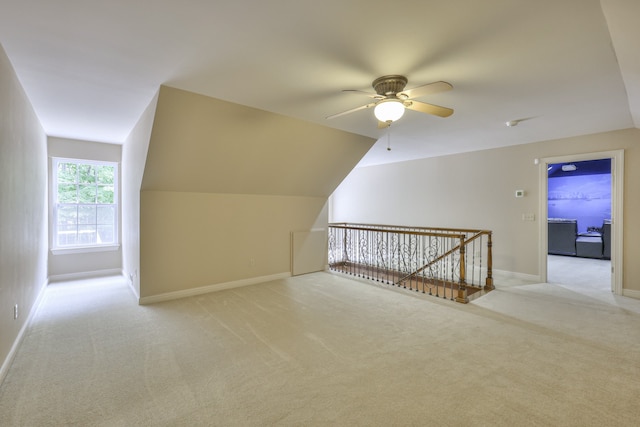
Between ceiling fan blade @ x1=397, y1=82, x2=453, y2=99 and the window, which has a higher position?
ceiling fan blade @ x1=397, y1=82, x2=453, y2=99

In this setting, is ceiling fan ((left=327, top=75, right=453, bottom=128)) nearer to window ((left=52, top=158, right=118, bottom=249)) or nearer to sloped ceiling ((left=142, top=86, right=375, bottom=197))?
sloped ceiling ((left=142, top=86, right=375, bottom=197))

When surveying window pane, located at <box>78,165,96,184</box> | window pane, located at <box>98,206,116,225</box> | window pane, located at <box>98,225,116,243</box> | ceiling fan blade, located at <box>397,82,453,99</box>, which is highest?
ceiling fan blade, located at <box>397,82,453,99</box>

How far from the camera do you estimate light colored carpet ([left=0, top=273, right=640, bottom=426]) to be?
1.88 metres

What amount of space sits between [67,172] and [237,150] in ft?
11.9

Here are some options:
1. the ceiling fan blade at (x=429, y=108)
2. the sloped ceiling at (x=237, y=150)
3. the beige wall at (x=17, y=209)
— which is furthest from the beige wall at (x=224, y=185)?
the ceiling fan blade at (x=429, y=108)

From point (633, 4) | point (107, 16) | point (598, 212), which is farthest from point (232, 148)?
point (598, 212)

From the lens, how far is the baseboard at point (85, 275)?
5199 mm

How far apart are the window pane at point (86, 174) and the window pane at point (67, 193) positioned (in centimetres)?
19

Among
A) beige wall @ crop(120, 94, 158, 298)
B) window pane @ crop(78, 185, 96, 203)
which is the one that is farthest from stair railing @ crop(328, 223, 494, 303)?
window pane @ crop(78, 185, 96, 203)

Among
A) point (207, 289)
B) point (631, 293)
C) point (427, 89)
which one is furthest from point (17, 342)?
point (631, 293)

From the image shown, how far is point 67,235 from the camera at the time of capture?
5355 millimetres

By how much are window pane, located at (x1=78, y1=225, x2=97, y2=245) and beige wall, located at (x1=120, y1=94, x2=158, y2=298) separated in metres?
0.67

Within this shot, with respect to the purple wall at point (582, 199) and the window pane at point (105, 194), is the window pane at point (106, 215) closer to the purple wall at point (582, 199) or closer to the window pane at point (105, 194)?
the window pane at point (105, 194)

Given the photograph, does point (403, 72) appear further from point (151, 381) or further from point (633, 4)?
point (151, 381)
